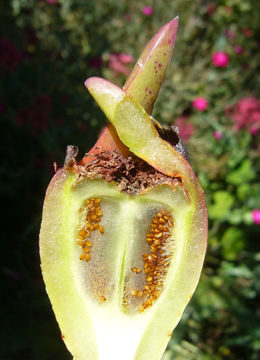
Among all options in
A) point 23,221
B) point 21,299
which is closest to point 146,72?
point 21,299

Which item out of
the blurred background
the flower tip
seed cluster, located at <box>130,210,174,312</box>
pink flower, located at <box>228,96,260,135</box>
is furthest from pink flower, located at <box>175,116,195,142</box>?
seed cluster, located at <box>130,210,174,312</box>

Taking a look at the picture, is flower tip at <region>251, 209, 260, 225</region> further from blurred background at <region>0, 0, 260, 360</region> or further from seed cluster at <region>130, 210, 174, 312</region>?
seed cluster at <region>130, 210, 174, 312</region>

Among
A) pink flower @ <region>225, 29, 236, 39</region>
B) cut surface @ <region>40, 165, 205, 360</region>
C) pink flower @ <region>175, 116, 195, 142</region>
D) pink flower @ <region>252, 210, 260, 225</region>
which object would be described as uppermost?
pink flower @ <region>225, 29, 236, 39</region>

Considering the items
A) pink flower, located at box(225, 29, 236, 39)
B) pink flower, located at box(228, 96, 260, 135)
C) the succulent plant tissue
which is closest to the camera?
the succulent plant tissue

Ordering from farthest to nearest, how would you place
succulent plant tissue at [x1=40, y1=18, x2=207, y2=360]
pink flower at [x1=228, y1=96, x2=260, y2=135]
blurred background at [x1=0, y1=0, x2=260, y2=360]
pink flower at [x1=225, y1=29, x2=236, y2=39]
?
pink flower at [x1=225, y1=29, x2=236, y2=39] → pink flower at [x1=228, y1=96, x2=260, y2=135] → blurred background at [x1=0, y1=0, x2=260, y2=360] → succulent plant tissue at [x1=40, y1=18, x2=207, y2=360]

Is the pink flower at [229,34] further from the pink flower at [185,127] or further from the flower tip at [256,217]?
the flower tip at [256,217]

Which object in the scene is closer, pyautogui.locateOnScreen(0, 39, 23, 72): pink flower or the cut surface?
the cut surface

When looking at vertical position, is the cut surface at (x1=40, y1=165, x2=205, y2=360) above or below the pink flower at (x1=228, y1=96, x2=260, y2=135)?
below

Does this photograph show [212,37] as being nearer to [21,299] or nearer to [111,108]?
[21,299]

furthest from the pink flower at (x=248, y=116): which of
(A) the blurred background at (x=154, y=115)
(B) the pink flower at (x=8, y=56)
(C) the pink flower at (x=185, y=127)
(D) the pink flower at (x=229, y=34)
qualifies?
(B) the pink flower at (x=8, y=56)
